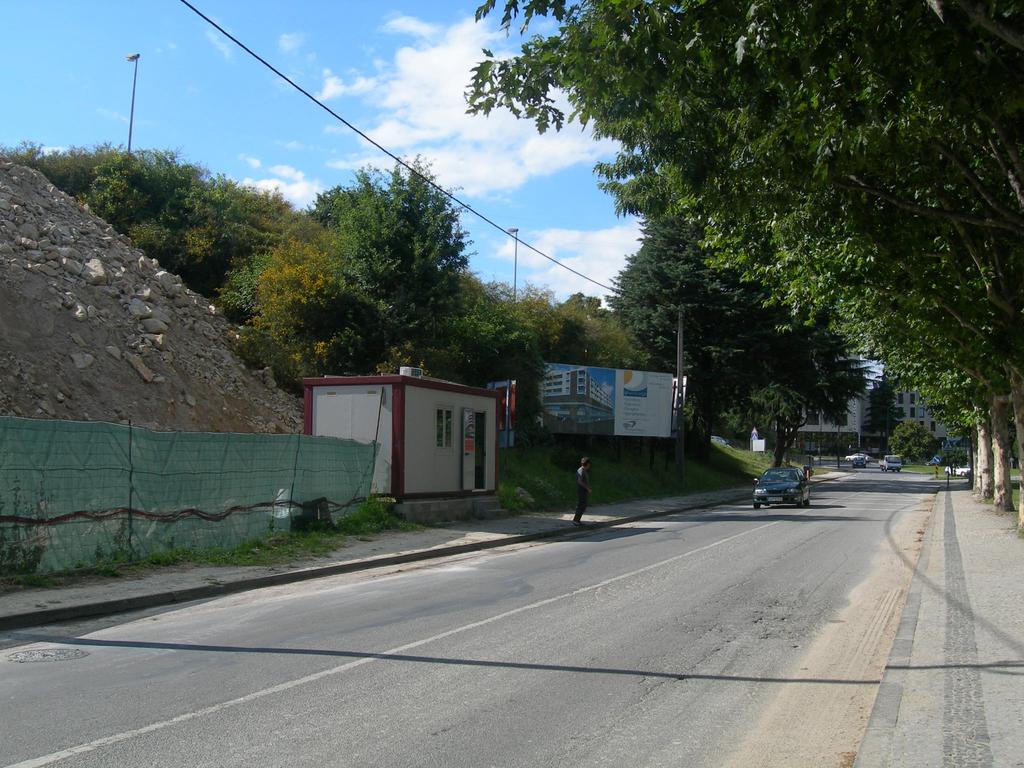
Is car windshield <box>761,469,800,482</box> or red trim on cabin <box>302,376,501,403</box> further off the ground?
red trim on cabin <box>302,376,501,403</box>

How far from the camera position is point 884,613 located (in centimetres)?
1060

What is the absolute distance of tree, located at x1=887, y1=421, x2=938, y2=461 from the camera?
115 m

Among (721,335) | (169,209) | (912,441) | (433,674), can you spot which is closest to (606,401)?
(721,335)

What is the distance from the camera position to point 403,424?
1977 centimetres

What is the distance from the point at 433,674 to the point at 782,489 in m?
26.2

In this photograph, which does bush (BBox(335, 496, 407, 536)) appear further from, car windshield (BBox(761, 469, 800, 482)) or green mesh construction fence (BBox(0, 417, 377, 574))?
car windshield (BBox(761, 469, 800, 482))

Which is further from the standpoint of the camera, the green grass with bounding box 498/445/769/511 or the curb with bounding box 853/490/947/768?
the green grass with bounding box 498/445/769/511

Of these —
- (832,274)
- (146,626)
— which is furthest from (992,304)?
(146,626)

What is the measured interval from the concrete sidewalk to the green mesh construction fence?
32.5ft

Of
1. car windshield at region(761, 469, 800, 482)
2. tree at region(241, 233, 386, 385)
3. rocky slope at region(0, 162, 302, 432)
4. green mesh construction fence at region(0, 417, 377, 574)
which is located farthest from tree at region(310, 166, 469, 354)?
car windshield at region(761, 469, 800, 482)

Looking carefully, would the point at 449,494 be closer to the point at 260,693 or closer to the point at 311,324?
the point at 311,324

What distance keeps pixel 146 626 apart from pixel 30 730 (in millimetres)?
3909

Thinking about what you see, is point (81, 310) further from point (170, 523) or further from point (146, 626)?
point (146, 626)

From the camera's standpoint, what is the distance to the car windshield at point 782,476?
32047 millimetres
